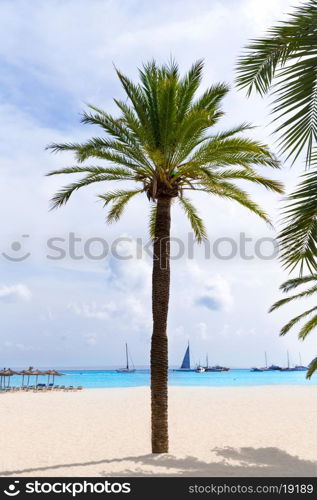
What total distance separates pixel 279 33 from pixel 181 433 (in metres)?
13.6

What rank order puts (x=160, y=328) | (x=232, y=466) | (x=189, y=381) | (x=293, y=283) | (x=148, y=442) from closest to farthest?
(x=232, y=466) → (x=160, y=328) → (x=148, y=442) → (x=293, y=283) → (x=189, y=381)

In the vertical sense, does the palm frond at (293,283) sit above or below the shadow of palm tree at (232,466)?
above

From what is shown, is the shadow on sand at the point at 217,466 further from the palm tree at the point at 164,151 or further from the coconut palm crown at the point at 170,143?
the coconut palm crown at the point at 170,143

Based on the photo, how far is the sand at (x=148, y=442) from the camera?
11.2 meters

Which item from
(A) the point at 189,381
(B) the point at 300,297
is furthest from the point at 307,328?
(A) the point at 189,381

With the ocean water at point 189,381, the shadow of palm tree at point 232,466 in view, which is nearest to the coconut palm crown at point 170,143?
the shadow of palm tree at point 232,466

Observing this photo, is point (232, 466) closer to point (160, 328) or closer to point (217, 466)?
point (217, 466)

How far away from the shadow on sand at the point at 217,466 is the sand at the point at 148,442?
0.02 m

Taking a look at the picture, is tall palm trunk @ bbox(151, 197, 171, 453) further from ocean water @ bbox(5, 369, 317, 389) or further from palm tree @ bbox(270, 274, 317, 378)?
ocean water @ bbox(5, 369, 317, 389)

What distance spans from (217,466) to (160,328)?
3449 millimetres

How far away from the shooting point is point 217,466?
11398 mm

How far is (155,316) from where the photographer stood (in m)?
12.6
